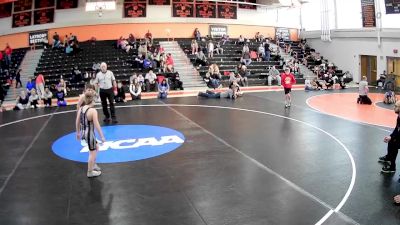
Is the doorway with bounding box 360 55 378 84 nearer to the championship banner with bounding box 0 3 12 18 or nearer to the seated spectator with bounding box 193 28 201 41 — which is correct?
the seated spectator with bounding box 193 28 201 41

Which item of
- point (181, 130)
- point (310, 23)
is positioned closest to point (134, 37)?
point (310, 23)

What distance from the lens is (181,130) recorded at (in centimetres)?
1069

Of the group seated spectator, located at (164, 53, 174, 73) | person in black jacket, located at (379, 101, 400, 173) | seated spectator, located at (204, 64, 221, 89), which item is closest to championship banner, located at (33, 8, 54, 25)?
seated spectator, located at (164, 53, 174, 73)

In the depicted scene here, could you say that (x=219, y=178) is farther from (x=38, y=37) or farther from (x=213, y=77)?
(x=38, y=37)

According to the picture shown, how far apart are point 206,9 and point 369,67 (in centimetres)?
1192

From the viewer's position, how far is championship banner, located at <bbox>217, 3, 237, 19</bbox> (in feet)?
94.2

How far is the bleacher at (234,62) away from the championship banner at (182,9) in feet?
6.24

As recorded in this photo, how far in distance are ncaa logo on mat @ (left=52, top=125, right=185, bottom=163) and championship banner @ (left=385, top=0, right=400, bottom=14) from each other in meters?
15.8

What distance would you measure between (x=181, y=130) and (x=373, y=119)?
6.29 meters

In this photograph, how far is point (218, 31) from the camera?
2881 centimetres

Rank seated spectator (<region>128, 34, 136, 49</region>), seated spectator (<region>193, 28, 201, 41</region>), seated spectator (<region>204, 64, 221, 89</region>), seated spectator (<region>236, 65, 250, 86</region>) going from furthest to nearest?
1. seated spectator (<region>193, 28, 201, 41</region>)
2. seated spectator (<region>128, 34, 136, 49</region>)
3. seated spectator (<region>236, 65, 250, 86</region>)
4. seated spectator (<region>204, 64, 221, 89</region>)

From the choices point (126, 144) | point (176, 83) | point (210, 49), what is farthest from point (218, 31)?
point (126, 144)

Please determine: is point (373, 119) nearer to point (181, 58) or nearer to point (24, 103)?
point (24, 103)

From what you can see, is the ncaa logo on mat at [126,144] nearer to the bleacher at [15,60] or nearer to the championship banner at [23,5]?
the bleacher at [15,60]
